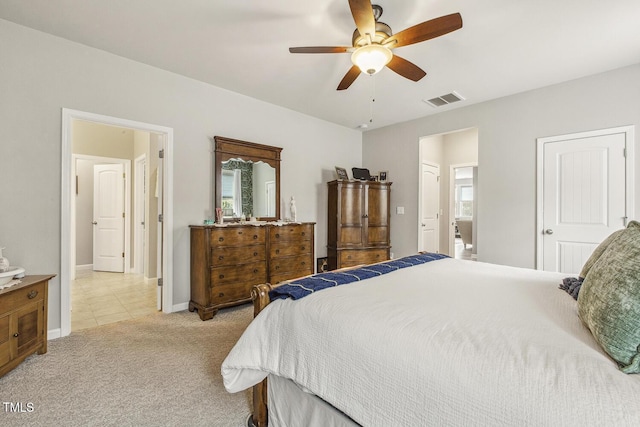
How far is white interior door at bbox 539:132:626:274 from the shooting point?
123 inches

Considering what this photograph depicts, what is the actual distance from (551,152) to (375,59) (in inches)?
109

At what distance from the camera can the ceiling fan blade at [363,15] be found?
5.63ft

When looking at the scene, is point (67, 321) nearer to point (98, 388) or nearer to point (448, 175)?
point (98, 388)

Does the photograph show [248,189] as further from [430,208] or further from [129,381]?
[430,208]

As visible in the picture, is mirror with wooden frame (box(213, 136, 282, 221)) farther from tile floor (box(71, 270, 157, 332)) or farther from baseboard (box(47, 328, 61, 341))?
baseboard (box(47, 328, 61, 341))

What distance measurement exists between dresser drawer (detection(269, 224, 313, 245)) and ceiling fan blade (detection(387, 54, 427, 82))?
2184 millimetres

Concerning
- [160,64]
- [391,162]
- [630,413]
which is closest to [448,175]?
[391,162]

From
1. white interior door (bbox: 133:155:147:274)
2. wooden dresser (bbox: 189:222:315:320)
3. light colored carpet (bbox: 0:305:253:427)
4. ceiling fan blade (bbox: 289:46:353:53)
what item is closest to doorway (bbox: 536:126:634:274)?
ceiling fan blade (bbox: 289:46:353:53)

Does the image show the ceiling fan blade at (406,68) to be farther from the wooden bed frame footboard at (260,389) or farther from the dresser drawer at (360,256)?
the dresser drawer at (360,256)

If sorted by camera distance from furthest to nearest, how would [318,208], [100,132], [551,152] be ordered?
[100,132]
[318,208]
[551,152]

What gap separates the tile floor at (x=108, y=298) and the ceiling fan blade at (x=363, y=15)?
136 inches

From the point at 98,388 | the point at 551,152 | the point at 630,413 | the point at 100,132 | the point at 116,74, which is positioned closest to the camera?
the point at 630,413

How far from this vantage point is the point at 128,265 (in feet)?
17.6

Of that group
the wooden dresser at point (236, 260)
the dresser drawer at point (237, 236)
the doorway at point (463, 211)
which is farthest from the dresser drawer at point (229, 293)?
the doorway at point (463, 211)
